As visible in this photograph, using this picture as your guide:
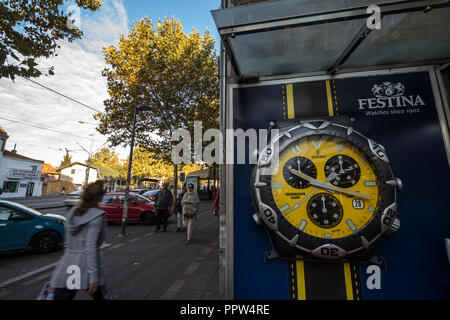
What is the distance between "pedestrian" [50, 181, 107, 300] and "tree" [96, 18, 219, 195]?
13.3m

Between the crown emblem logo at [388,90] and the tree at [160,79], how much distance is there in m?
14.0

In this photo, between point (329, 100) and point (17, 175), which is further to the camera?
point (17, 175)

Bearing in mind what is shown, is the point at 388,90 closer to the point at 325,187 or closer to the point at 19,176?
A: the point at 325,187

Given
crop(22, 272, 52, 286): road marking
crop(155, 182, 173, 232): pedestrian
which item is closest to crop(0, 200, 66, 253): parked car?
crop(22, 272, 52, 286): road marking

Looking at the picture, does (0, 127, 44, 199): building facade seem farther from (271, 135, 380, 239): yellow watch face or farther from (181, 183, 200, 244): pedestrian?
(271, 135, 380, 239): yellow watch face

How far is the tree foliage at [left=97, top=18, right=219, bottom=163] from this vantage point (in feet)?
46.3

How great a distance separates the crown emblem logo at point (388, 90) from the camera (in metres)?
1.93

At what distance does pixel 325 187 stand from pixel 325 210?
201 millimetres

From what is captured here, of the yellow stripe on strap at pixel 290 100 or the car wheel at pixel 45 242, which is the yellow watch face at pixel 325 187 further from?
the car wheel at pixel 45 242

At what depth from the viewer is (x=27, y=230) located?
5488 millimetres

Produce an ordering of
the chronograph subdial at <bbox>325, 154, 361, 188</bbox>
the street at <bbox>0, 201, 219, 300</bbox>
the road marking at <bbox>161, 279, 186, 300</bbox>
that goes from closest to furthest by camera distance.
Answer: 1. the chronograph subdial at <bbox>325, 154, 361, 188</bbox>
2. the road marking at <bbox>161, 279, 186, 300</bbox>
3. the street at <bbox>0, 201, 219, 300</bbox>

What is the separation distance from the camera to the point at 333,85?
6.73 feet

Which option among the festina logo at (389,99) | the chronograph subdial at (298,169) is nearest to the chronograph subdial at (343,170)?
the chronograph subdial at (298,169)

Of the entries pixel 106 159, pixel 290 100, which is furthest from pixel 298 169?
pixel 106 159
